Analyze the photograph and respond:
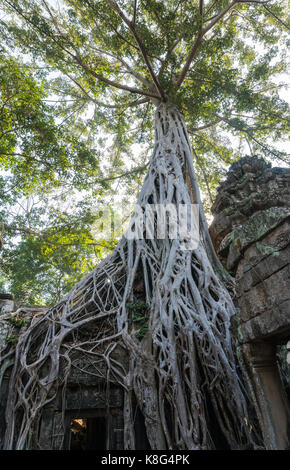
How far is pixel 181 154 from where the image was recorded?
456cm

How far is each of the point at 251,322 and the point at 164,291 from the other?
1.42 meters

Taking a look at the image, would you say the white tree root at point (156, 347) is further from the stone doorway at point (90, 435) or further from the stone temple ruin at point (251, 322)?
the stone doorway at point (90, 435)

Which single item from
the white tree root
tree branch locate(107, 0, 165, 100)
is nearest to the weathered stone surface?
the white tree root

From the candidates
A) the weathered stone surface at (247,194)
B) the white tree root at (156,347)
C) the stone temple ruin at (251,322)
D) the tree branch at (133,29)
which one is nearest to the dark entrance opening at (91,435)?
the stone temple ruin at (251,322)

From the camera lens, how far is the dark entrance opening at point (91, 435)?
4164 mm

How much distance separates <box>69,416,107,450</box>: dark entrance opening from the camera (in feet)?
13.7

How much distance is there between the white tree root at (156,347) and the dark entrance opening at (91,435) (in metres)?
1.87

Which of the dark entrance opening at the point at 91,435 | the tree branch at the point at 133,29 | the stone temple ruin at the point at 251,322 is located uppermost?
the tree branch at the point at 133,29

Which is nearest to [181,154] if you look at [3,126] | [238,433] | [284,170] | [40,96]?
[284,170]

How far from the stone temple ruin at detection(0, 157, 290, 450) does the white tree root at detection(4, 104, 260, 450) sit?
5.6 inches

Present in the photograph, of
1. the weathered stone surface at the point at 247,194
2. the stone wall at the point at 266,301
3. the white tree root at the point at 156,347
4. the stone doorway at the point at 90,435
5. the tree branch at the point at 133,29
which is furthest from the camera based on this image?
the stone doorway at the point at 90,435

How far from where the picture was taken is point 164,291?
2801 mm

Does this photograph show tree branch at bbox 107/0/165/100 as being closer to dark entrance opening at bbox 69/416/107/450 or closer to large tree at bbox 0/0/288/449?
large tree at bbox 0/0/288/449

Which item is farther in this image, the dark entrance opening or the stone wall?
the dark entrance opening
